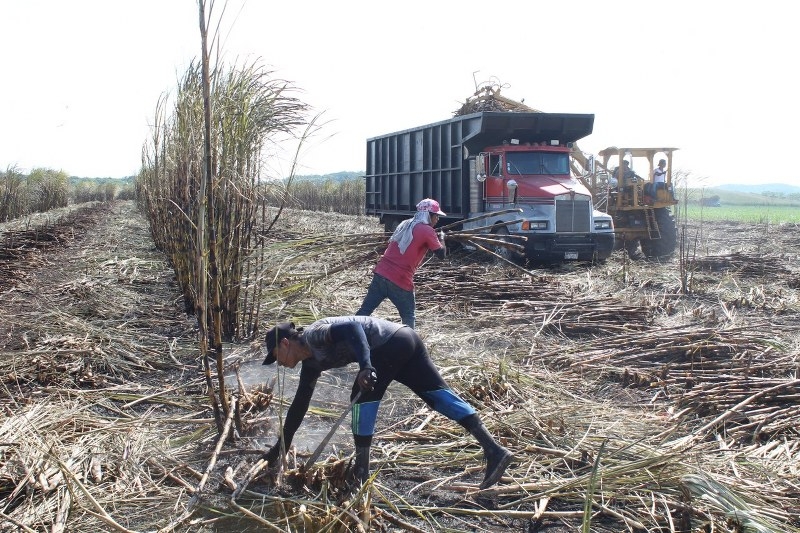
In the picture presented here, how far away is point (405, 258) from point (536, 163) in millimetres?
8736

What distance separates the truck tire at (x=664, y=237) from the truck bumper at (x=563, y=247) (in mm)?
3125

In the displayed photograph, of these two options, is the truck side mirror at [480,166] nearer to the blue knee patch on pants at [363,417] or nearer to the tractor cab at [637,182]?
the tractor cab at [637,182]

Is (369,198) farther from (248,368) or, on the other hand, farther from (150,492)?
(150,492)

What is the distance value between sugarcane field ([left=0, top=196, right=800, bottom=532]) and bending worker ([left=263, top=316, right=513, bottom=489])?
0.19 meters

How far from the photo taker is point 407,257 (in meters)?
6.79

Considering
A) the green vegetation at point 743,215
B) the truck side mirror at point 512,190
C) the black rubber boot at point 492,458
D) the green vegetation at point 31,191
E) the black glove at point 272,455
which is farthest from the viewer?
the green vegetation at point 31,191

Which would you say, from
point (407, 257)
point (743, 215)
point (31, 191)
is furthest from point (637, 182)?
point (743, 215)

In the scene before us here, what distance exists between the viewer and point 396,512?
12.6 ft

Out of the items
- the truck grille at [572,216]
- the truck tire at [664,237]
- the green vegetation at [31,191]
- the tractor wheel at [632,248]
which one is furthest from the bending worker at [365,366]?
the green vegetation at [31,191]

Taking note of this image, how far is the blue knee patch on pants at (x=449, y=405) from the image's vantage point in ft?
14.0

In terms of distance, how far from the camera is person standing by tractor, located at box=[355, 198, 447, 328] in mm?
6723

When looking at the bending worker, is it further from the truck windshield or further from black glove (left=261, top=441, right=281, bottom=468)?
the truck windshield

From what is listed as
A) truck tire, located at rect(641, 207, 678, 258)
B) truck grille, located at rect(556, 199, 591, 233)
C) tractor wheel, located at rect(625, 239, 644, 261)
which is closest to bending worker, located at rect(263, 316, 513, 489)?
truck grille, located at rect(556, 199, 591, 233)

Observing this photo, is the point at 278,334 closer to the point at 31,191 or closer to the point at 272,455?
the point at 272,455
